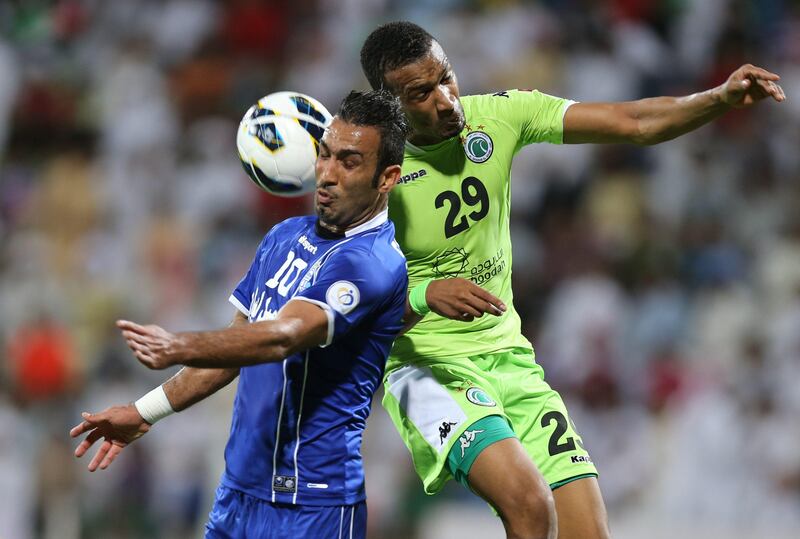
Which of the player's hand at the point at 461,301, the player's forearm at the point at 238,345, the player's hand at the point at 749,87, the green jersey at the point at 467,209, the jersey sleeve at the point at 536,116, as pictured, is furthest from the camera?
the jersey sleeve at the point at 536,116

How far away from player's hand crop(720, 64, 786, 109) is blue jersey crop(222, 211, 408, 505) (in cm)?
162

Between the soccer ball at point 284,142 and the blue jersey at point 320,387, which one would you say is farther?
the soccer ball at point 284,142

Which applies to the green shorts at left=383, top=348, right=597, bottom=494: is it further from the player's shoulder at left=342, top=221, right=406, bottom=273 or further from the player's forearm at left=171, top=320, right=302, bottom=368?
the player's forearm at left=171, top=320, right=302, bottom=368

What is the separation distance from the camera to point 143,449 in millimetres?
10273

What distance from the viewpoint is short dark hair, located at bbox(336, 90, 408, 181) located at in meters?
4.71

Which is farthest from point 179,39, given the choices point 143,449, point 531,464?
point 531,464

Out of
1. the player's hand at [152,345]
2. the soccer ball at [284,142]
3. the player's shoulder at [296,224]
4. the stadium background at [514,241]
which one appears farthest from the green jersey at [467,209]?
the stadium background at [514,241]

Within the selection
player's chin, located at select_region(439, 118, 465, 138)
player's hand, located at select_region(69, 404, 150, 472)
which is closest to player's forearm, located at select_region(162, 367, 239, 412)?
player's hand, located at select_region(69, 404, 150, 472)

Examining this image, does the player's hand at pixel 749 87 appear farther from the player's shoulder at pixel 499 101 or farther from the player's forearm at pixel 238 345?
the player's forearm at pixel 238 345

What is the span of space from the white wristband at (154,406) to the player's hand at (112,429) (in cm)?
2

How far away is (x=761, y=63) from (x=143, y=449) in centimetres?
666

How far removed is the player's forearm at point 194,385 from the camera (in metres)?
4.94

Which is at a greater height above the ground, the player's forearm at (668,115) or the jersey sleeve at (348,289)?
the player's forearm at (668,115)

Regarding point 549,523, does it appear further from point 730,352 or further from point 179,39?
point 179,39
